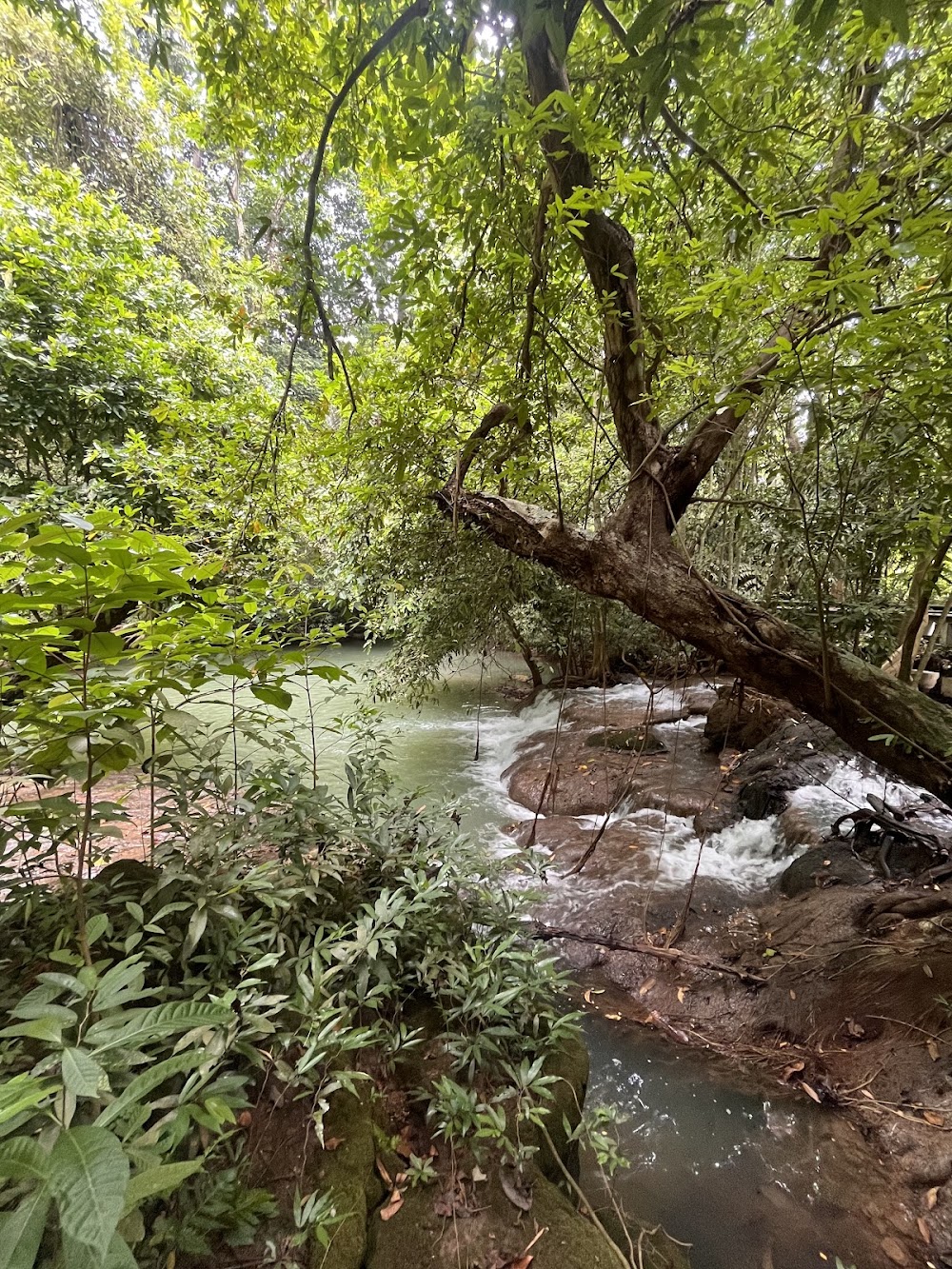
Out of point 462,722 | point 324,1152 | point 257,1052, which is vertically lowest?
point 462,722

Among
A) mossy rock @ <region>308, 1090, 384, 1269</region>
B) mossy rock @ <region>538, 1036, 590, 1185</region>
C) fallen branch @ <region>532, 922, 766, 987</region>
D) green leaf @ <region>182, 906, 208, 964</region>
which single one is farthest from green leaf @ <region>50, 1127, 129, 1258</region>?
fallen branch @ <region>532, 922, 766, 987</region>

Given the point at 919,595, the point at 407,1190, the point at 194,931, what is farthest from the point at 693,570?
the point at 407,1190

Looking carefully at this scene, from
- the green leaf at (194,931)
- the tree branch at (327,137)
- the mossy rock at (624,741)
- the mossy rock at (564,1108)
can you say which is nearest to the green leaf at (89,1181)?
the green leaf at (194,931)

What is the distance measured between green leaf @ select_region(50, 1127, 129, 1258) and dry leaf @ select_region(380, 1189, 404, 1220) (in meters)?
1.23

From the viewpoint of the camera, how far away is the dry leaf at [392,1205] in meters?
1.57

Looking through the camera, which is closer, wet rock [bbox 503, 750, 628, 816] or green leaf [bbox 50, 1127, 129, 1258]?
green leaf [bbox 50, 1127, 129, 1258]

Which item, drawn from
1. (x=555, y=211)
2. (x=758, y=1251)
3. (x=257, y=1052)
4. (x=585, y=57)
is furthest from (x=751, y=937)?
(x=585, y=57)

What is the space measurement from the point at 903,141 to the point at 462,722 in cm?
892

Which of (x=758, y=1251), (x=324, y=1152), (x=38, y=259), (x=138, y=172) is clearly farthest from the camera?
(x=138, y=172)

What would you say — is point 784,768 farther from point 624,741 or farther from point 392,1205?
point 392,1205

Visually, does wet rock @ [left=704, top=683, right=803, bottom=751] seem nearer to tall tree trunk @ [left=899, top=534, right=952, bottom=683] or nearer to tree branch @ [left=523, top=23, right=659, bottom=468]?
tall tree trunk @ [left=899, top=534, right=952, bottom=683]

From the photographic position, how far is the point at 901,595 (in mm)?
4754

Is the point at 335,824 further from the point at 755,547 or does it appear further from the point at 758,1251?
the point at 755,547

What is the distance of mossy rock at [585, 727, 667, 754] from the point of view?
Answer: 6.91 meters
